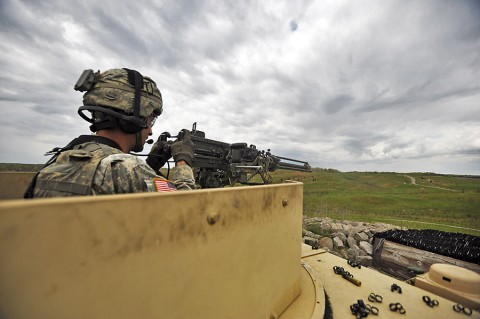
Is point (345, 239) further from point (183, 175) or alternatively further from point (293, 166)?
point (183, 175)

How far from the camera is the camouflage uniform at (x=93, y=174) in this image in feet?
4.18

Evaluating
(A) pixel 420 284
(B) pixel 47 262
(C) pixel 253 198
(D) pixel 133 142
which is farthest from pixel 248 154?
(B) pixel 47 262

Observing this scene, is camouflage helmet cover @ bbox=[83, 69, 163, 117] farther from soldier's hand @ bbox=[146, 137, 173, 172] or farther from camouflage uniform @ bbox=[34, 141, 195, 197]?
soldier's hand @ bbox=[146, 137, 173, 172]

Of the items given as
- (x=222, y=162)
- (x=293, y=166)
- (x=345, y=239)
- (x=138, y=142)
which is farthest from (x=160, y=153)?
(x=345, y=239)

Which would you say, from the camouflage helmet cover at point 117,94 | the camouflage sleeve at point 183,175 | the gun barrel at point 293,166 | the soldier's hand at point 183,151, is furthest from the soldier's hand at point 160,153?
the gun barrel at point 293,166

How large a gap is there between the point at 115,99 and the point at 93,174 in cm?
84

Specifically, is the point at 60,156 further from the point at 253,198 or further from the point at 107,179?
the point at 253,198

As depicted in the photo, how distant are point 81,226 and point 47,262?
101mm

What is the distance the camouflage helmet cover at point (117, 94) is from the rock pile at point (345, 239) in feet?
16.3

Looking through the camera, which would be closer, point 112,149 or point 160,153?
point 112,149

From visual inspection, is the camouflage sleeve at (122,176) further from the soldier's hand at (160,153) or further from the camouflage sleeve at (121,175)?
the soldier's hand at (160,153)

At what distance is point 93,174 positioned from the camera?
136 centimetres

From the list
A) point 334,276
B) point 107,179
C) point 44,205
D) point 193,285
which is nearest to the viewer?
point 44,205

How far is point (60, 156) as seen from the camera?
1463mm
